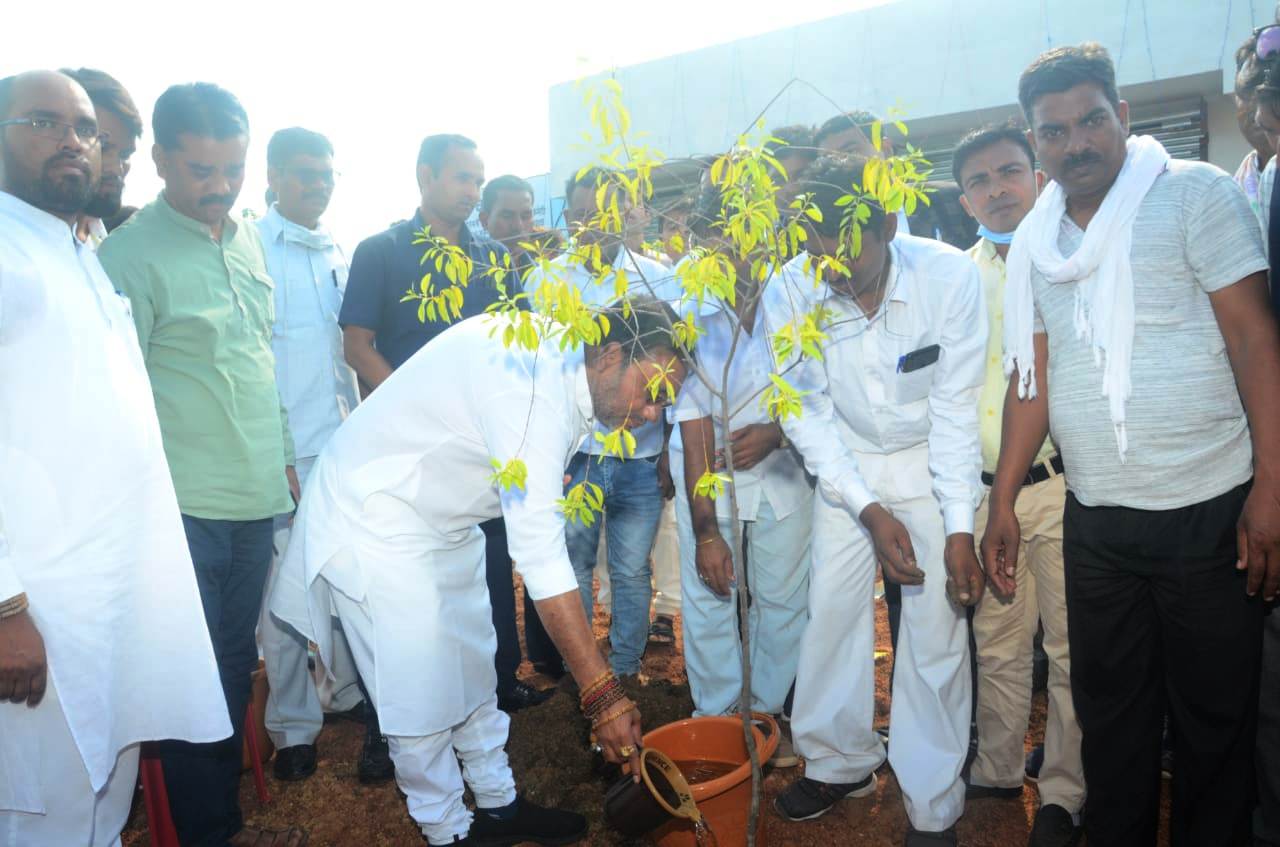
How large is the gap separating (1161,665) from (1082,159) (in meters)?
1.32

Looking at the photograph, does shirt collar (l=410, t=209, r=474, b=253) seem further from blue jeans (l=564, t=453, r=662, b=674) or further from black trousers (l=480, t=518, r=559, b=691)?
black trousers (l=480, t=518, r=559, b=691)

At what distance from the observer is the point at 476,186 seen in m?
3.81

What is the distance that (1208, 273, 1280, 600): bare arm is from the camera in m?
1.97

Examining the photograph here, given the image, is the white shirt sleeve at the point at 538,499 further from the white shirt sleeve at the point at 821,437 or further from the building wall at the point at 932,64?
the building wall at the point at 932,64

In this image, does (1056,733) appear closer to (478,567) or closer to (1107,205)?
(1107,205)

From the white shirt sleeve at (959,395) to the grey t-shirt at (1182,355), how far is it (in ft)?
1.40

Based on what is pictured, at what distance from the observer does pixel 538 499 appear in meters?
2.08

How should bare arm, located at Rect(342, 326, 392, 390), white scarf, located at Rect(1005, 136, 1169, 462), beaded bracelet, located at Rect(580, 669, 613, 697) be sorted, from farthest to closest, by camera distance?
bare arm, located at Rect(342, 326, 392, 390) → white scarf, located at Rect(1005, 136, 1169, 462) → beaded bracelet, located at Rect(580, 669, 613, 697)

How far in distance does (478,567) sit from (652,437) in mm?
1096

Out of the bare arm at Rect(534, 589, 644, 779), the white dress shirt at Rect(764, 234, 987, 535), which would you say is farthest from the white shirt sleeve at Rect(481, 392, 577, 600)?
the white dress shirt at Rect(764, 234, 987, 535)

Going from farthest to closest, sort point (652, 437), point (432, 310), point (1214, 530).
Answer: point (652, 437), point (1214, 530), point (432, 310)

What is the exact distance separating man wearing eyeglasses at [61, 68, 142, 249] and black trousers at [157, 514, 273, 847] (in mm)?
982

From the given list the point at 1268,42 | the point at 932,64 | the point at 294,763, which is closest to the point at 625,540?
the point at 294,763

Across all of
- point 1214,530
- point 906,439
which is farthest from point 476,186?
point 1214,530
